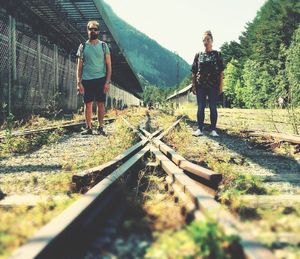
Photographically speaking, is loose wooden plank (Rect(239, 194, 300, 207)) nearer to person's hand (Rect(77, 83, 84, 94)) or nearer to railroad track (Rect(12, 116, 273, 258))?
railroad track (Rect(12, 116, 273, 258))

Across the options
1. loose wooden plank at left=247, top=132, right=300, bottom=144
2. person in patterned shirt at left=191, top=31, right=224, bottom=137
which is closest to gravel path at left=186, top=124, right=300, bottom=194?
loose wooden plank at left=247, top=132, right=300, bottom=144

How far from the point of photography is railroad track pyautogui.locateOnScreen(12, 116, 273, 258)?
1.83m

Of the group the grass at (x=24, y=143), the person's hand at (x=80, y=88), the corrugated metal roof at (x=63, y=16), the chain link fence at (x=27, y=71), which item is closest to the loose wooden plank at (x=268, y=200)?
the grass at (x=24, y=143)

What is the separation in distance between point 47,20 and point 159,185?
14973mm

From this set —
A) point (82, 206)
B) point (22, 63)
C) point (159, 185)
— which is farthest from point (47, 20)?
point (82, 206)

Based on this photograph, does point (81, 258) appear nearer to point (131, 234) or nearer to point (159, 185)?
point (131, 234)

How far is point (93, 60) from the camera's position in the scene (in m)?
8.09

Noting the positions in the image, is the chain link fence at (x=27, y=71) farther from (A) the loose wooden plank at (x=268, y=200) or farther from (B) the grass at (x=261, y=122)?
(A) the loose wooden plank at (x=268, y=200)

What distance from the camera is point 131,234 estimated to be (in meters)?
2.39

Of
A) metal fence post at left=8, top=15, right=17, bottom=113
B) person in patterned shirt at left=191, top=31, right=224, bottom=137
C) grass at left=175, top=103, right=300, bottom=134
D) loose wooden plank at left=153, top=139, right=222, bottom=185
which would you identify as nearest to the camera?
loose wooden plank at left=153, top=139, right=222, bottom=185

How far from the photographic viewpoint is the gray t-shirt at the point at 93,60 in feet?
26.4

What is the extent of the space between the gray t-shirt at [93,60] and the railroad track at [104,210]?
3983mm

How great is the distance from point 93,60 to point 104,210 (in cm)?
559

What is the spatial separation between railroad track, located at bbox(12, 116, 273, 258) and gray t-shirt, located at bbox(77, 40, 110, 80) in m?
3.98
